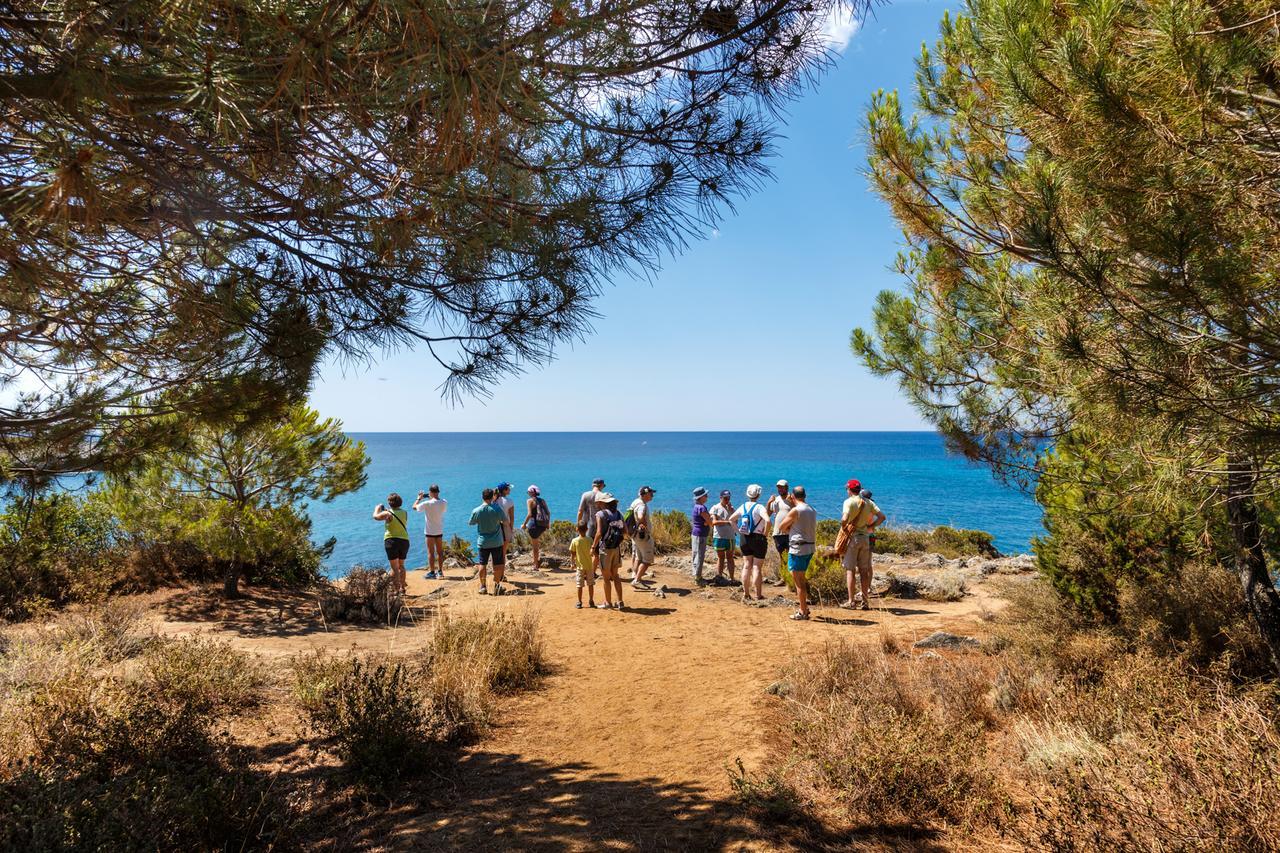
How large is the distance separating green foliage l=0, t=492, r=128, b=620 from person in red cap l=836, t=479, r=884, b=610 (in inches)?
395

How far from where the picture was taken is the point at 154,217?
3.37 meters

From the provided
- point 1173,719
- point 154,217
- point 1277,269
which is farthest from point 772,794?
point 154,217

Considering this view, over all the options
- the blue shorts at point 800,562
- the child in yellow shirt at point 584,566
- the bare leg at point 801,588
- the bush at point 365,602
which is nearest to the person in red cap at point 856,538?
the blue shorts at point 800,562

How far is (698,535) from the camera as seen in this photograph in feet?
36.0

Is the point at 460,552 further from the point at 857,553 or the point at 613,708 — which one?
the point at 613,708

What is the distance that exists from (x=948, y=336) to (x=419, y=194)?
4.85m

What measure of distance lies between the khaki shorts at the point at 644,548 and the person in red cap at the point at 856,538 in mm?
3282

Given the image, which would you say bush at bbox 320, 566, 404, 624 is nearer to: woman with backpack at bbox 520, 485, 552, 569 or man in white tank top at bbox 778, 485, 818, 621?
woman with backpack at bbox 520, 485, 552, 569

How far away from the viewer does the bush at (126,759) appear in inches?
109

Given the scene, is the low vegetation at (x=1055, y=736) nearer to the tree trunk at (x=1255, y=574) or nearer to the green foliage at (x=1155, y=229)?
the tree trunk at (x=1255, y=574)

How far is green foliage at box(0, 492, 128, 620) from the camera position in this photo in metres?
8.15

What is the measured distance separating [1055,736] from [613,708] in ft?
10.7

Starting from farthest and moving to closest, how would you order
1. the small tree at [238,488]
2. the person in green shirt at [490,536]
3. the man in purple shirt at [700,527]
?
the man in purple shirt at [700,527] < the person in green shirt at [490,536] < the small tree at [238,488]

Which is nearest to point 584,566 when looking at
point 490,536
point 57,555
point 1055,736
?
point 490,536
